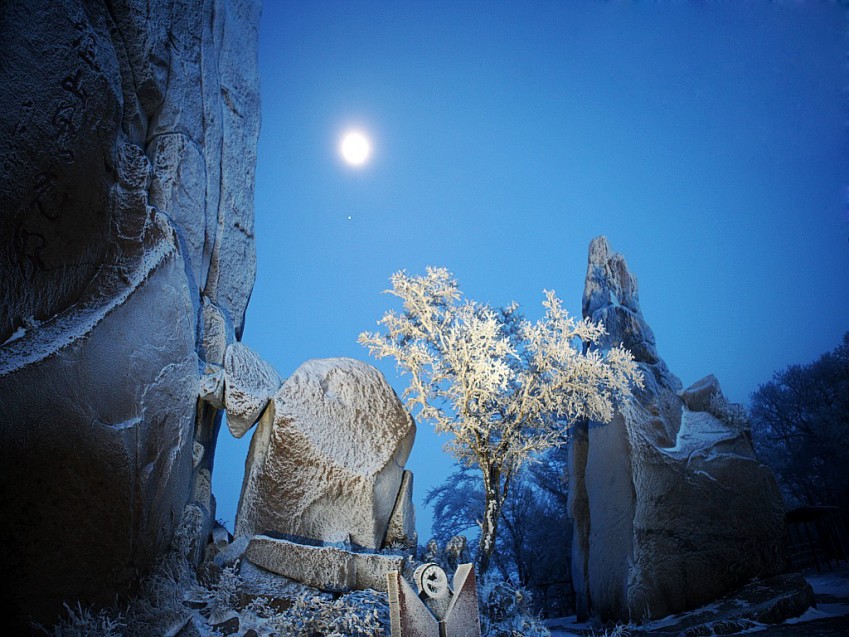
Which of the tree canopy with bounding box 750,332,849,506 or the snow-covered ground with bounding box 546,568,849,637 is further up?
the tree canopy with bounding box 750,332,849,506

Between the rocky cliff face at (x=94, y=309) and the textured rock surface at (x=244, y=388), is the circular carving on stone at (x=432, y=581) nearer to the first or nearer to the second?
the rocky cliff face at (x=94, y=309)

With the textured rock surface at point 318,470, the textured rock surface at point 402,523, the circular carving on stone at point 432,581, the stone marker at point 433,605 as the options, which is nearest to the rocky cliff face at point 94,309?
the textured rock surface at point 318,470

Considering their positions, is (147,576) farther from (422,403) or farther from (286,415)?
(422,403)

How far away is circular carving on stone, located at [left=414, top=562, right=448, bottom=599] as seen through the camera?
6401mm

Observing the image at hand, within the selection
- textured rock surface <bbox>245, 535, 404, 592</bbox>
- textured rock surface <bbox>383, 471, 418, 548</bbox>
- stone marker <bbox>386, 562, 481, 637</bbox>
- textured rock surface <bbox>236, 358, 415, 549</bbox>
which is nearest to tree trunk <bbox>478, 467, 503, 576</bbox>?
textured rock surface <bbox>383, 471, 418, 548</bbox>

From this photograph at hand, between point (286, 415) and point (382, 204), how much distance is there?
16056 centimetres

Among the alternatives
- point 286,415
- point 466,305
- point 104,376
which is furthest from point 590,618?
→ point 104,376

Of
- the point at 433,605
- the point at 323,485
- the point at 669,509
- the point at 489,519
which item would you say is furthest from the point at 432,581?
the point at 669,509

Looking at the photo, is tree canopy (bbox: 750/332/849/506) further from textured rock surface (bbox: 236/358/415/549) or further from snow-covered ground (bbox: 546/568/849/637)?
textured rock surface (bbox: 236/358/415/549)

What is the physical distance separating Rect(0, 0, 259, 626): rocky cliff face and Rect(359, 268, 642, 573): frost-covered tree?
14.1 feet

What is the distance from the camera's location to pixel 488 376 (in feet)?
Result: 33.9

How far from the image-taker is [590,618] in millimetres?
12602

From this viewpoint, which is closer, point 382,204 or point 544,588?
point 544,588

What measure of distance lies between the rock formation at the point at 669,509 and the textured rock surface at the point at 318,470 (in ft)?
20.1
